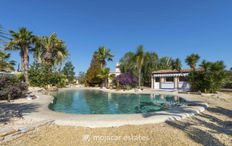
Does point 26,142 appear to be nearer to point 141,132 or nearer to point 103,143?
point 103,143

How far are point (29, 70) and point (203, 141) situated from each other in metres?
31.1

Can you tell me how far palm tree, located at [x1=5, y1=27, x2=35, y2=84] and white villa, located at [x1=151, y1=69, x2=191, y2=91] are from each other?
24.3 meters

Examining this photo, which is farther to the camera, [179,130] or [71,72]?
[71,72]

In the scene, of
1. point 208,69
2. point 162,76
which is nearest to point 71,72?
point 162,76

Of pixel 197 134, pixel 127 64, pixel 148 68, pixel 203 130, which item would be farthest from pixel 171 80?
pixel 197 134

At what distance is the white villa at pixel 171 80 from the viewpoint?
2864 cm

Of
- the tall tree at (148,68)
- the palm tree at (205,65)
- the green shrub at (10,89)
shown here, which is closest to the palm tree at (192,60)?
the palm tree at (205,65)

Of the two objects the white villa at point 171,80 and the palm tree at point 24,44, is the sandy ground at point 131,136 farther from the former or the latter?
the palm tree at point 24,44

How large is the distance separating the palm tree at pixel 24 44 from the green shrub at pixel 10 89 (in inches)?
498

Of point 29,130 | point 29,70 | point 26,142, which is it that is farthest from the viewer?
point 29,70

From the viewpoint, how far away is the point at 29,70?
29.8 meters

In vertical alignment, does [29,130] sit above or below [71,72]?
below

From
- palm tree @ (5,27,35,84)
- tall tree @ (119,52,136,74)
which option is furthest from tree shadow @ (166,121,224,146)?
tall tree @ (119,52,136,74)

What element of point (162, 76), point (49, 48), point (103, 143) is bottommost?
point (103, 143)
